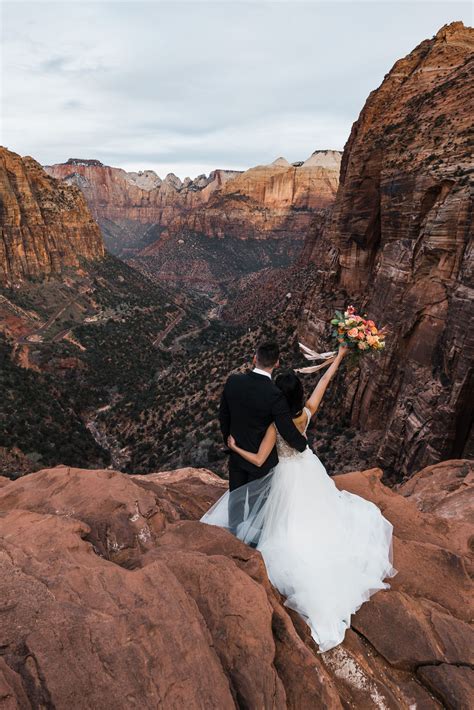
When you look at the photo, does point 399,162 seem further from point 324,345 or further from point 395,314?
point 324,345

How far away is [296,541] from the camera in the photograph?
16.7 feet

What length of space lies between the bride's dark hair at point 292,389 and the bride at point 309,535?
0.01m

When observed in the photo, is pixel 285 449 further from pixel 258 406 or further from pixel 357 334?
pixel 357 334

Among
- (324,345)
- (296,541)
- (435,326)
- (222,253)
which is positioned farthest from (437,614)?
(222,253)

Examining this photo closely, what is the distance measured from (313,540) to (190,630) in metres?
2.20

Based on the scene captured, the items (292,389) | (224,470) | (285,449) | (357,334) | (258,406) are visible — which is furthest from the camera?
(224,470)

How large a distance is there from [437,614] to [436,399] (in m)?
13.4

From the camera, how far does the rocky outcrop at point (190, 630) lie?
307cm

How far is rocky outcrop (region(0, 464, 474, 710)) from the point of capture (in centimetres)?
307

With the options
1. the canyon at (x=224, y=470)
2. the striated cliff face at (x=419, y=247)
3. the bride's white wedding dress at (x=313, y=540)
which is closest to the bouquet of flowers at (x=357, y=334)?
the bride's white wedding dress at (x=313, y=540)

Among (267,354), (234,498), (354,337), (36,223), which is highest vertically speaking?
(36,223)

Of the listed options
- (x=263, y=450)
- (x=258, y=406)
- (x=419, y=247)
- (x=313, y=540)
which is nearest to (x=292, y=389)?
(x=258, y=406)

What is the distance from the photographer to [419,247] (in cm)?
1956

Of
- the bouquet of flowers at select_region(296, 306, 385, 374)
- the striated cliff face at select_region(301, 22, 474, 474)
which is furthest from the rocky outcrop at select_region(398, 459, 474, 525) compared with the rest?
the striated cliff face at select_region(301, 22, 474, 474)
